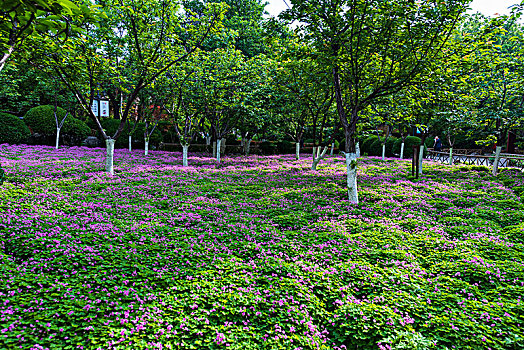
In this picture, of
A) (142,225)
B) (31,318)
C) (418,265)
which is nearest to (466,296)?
(418,265)

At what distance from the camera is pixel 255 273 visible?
5.01m

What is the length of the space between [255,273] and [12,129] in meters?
29.9

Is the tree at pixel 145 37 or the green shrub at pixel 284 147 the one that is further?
the green shrub at pixel 284 147

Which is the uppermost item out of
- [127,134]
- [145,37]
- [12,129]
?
[145,37]

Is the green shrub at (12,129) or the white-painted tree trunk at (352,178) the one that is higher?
the green shrub at (12,129)

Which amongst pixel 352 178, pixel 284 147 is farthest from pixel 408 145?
pixel 352 178

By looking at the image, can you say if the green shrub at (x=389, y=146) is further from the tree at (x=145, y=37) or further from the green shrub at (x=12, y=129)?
the green shrub at (x=12, y=129)

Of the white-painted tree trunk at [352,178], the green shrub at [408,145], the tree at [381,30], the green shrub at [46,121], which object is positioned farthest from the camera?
the green shrub at [408,145]

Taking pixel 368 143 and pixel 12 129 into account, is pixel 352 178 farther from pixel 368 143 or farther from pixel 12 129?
pixel 12 129

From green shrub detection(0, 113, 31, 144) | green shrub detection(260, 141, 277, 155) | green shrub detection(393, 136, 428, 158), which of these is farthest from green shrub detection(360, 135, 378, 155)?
green shrub detection(0, 113, 31, 144)

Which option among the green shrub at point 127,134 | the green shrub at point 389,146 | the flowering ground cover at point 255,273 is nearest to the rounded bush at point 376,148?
the green shrub at point 389,146

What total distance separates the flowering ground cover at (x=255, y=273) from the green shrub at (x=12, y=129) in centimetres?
2099

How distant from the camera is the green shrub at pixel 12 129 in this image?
23.7 metres

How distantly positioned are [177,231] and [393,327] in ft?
16.4
